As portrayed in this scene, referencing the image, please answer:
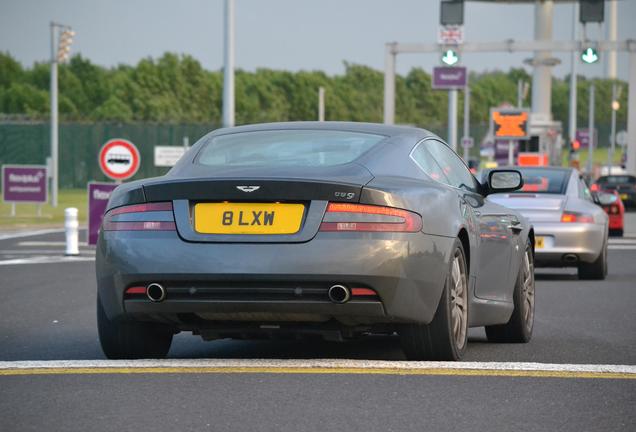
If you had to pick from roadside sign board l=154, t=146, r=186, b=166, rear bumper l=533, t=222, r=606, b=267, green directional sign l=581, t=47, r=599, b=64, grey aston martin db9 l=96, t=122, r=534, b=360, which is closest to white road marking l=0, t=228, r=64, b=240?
roadside sign board l=154, t=146, r=186, b=166

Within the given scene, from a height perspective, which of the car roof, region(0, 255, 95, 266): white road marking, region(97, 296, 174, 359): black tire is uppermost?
the car roof

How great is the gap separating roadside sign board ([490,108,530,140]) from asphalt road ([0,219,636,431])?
155 feet

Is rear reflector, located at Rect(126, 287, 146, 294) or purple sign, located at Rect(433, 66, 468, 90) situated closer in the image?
rear reflector, located at Rect(126, 287, 146, 294)

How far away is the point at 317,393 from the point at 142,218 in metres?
1.47

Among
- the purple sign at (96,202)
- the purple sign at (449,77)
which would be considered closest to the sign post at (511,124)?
the purple sign at (449,77)

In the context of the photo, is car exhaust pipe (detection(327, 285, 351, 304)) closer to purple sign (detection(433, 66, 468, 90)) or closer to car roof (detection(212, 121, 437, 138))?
car roof (detection(212, 121, 437, 138))

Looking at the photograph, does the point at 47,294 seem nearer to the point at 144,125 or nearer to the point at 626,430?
the point at 626,430

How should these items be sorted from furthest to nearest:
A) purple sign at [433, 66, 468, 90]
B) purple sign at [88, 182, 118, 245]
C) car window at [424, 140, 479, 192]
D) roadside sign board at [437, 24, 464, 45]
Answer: purple sign at [433, 66, 468, 90] → roadside sign board at [437, 24, 464, 45] → purple sign at [88, 182, 118, 245] → car window at [424, 140, 479, 192]

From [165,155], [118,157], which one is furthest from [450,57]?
[118,157]

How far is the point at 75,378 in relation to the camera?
7570 millimetres

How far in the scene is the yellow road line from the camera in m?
7.75

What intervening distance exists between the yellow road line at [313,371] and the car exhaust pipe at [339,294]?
405mm

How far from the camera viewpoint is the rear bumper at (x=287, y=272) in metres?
7.54

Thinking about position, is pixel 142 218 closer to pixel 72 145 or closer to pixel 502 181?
pixel 502 181
